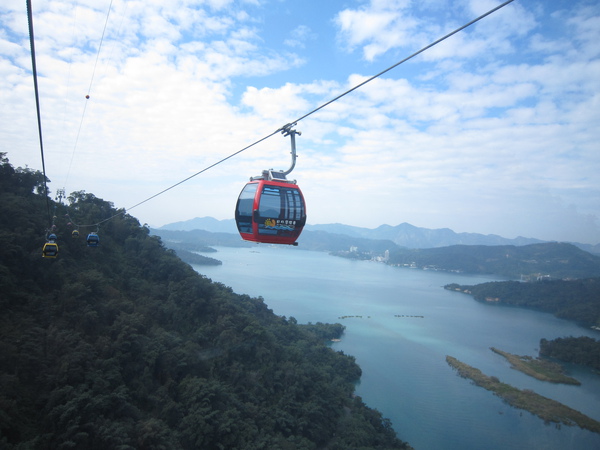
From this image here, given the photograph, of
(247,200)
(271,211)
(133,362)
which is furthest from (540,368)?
(247,200)

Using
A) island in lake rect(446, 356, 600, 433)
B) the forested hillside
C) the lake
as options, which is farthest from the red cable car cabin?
island in lake rect(446, 356, 600, 433)

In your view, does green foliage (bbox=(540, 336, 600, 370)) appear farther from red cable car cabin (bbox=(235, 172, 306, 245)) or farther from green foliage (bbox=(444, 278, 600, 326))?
red cable car cabin (bbox=(235, 172, 306, 245))

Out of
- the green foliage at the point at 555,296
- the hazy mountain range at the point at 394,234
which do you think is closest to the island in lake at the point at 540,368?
the green foliage at the point at 555,296

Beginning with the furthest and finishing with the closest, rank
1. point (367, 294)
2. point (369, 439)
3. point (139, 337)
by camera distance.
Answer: point (367, 294) → point (369, 439) → point (139, 337)

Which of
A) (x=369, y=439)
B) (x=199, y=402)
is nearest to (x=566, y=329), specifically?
(x=369, y=439)

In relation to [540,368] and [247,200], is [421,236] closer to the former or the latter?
[540,368]

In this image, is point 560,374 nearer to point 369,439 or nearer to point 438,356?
point 438,356
